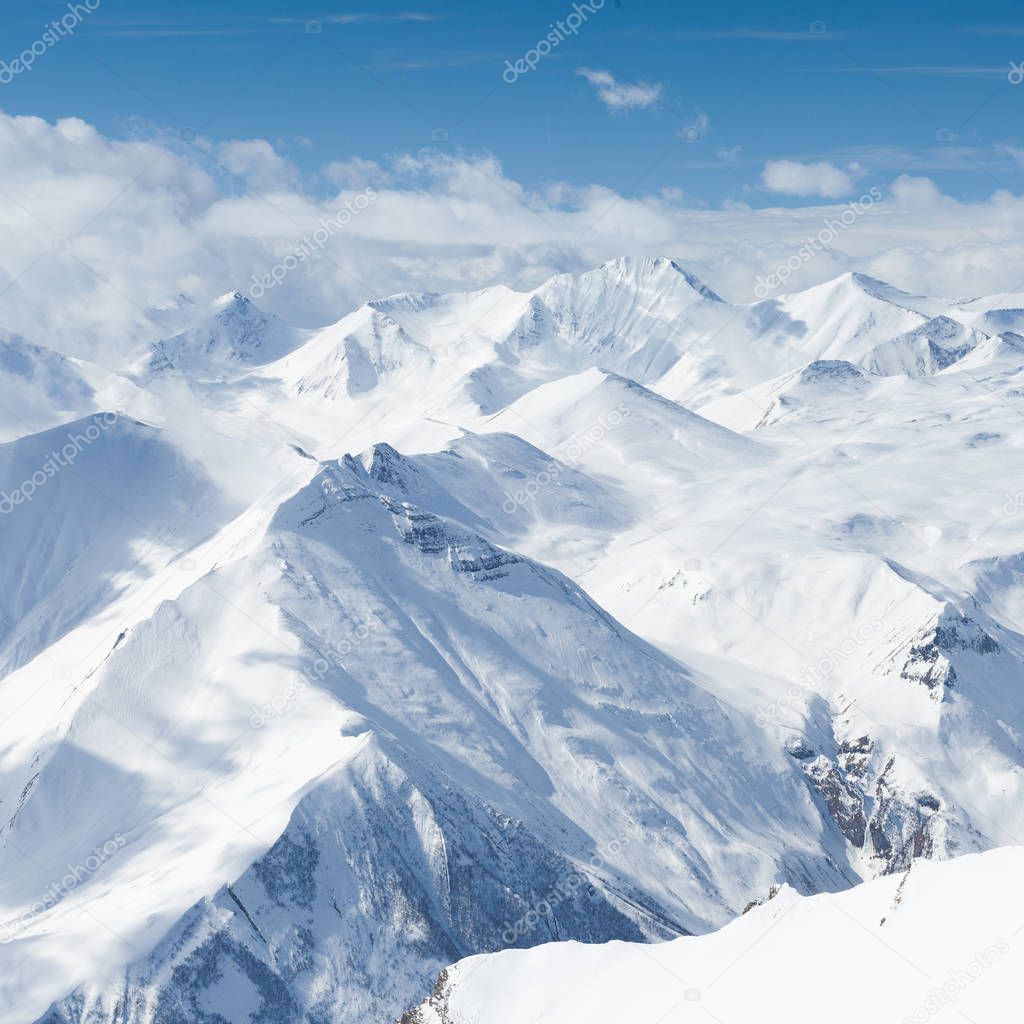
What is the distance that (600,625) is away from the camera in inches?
7106

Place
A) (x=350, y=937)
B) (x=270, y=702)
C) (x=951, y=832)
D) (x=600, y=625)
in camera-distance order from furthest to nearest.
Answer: (x=600, y=625) < (x=951, y=832) < (x=270, y=702) < (x=350, y=937)

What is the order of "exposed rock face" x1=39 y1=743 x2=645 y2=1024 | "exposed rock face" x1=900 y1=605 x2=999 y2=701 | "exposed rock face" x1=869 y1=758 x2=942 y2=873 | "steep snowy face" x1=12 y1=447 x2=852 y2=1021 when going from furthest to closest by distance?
"exposed rock face" x1=900 y1=605 x2=999 y2=701
"exposed rock face" x1=869 y1=758 x2=942 y2=873
"steep snowy face" x1=12 y1=447 x2=852 y2=1021
"exposed rock face" x1=39 y1=743 x2=645 y2=1024

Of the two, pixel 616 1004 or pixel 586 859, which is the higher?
pixel 616 1004

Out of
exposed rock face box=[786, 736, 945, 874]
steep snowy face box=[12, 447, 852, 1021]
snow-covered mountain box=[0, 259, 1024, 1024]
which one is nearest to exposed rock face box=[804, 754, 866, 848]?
exposed rock face box=[786, 736, 945, 874]

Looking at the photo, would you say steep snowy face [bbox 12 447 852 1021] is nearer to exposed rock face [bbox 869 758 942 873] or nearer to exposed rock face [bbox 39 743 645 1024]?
exposed rock face [bbox 39 743 645 1024]

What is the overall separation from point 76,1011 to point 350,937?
83.5ft

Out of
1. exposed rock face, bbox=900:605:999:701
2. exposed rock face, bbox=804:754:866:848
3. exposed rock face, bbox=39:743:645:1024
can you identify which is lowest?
exposed rock face, bbox=804:754:866:848

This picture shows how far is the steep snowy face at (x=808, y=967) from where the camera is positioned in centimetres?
5631

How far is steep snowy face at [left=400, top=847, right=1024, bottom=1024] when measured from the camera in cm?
5631

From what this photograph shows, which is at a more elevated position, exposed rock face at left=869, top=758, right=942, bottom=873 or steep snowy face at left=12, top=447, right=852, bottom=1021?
steep snowy face at left=12, top=447, right=852, bottom=1021

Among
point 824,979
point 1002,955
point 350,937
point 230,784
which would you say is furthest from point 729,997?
point 230,784

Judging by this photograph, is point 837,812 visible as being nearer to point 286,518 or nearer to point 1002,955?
point 286,518

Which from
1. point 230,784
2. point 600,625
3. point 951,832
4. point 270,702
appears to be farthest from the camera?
point 600,625

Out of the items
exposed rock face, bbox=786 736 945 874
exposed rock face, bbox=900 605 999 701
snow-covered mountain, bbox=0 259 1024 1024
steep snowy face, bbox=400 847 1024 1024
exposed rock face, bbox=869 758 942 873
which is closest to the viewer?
steep snowy face, bbox=400 847 1024 1024
